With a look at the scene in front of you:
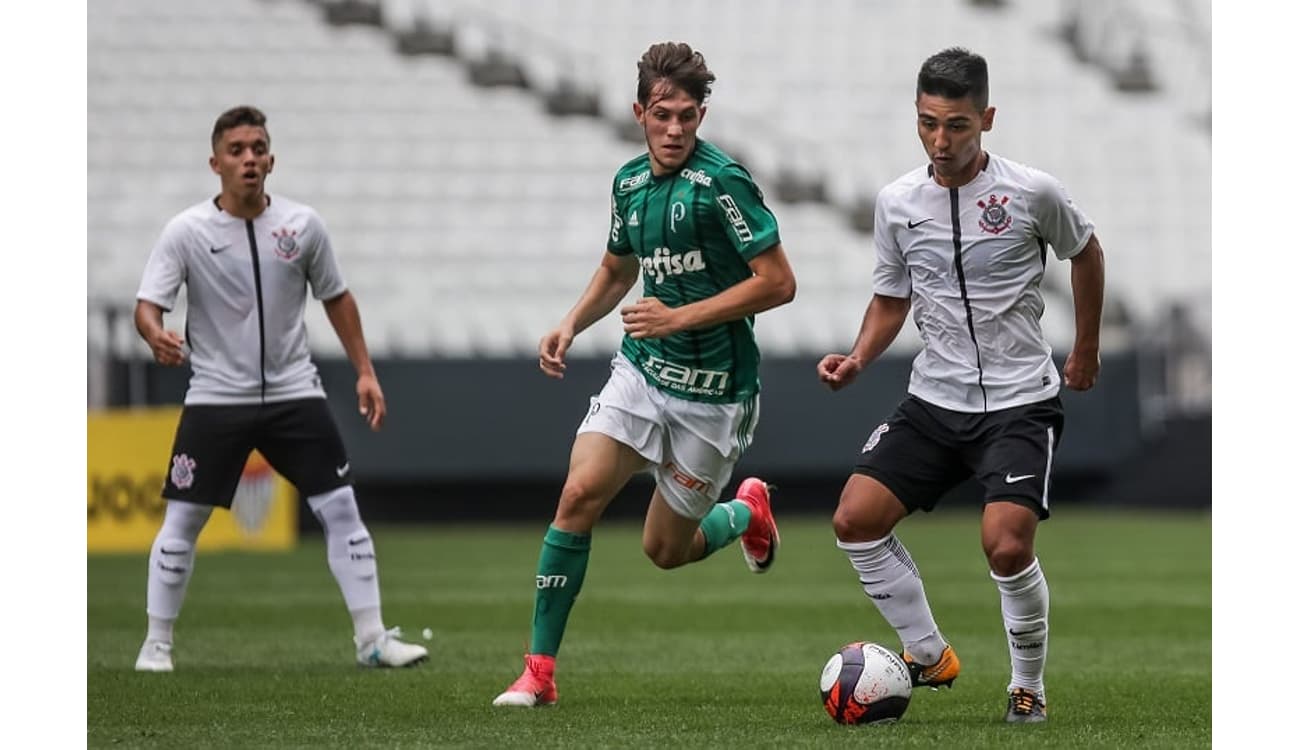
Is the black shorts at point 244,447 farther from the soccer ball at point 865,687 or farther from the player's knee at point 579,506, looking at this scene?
the soccer ball at point 865,687

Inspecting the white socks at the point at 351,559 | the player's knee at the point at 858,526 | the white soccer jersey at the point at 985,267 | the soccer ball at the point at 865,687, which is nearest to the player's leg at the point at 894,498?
the player's knee at the point at 858,526

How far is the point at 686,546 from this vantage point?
6.86 m

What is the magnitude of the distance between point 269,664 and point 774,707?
246 centimetres

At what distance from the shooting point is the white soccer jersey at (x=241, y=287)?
8.05 metres

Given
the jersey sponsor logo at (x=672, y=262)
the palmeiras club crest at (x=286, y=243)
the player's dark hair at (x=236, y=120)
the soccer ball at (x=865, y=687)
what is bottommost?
the soccer ball at (x=865, y=687)

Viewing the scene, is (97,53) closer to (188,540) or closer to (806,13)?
(806,13)

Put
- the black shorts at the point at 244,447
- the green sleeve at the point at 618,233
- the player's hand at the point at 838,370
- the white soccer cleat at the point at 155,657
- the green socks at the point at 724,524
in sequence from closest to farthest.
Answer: the player's hand at the point at 838,370, the green sleeve at the point at 618,233, the green socks at the point at 724,524, the white soccer cleat at the point at 155,657, the black shorts at the point at 244,447

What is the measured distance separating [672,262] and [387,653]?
2.35m

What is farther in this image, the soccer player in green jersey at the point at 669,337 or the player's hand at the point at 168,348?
the player's hand at the point at 168,348

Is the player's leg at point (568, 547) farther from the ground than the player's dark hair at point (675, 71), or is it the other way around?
the player's dark hair at point (675, 71)

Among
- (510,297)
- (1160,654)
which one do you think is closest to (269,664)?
(1160,654)

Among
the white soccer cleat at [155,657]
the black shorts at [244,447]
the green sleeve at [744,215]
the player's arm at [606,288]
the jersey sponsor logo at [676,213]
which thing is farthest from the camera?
the black shorts at [244,447]
